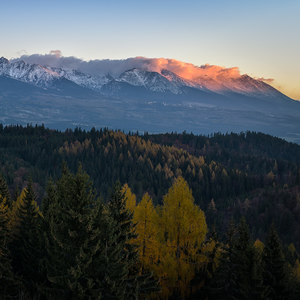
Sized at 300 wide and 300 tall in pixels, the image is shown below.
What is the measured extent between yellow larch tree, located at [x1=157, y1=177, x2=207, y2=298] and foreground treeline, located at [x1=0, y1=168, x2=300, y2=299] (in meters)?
0.11

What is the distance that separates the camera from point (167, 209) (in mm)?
36844

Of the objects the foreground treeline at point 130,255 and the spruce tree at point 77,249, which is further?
the foreground treeline at point 130,255

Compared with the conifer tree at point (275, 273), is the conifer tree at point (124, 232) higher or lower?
higher

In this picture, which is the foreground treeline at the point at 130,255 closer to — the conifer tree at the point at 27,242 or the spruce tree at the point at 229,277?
the spruce tree at the point at 229,277

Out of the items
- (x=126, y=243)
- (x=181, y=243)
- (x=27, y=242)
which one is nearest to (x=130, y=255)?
(x=126, y=243)

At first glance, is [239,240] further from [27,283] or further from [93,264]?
[27,283]

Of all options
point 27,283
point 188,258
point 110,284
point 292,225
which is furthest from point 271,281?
point 292,225

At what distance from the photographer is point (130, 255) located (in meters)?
31.5

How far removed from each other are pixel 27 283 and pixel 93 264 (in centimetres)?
1518

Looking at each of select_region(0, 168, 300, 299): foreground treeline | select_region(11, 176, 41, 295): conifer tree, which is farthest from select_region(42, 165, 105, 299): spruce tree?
select_region(11, 176, 41, 295): conifer tree

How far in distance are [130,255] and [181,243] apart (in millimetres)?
6706

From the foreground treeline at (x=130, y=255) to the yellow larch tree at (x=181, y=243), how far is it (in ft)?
0.35

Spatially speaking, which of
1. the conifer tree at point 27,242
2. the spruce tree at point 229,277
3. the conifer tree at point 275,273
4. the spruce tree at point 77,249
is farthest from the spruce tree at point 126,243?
the conifer tree at point 275,273

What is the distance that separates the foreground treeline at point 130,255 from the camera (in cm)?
2559
